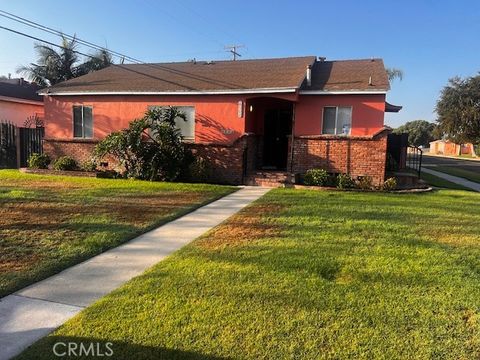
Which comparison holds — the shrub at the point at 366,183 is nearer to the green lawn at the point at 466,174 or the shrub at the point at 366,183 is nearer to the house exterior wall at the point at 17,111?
the green lawn at the point at 466,174

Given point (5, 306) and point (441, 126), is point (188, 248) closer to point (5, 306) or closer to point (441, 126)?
point (5, 306)

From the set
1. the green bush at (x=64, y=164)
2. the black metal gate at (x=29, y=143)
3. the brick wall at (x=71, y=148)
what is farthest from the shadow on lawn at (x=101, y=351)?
the black metal gate at (x=29, y=143)

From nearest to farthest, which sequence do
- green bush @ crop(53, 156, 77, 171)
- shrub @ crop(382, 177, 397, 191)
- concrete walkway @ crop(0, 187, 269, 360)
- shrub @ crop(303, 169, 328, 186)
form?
concrete walkway @ crop(0, 187, 269, 360) → shrub @ crop(382, 177, 397, 191) → shrub @ crop(303, 169, 328, 186) → green bush @ crop(53, 156, 77, 171)

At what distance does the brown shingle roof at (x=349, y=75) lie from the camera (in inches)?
497

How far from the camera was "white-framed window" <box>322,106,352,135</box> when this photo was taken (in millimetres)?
12875

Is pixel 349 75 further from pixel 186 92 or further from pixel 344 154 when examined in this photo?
pixel 186 92

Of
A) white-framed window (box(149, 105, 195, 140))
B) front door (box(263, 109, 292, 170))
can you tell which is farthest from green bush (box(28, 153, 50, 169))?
front door (box(263, 109, 292, 170))

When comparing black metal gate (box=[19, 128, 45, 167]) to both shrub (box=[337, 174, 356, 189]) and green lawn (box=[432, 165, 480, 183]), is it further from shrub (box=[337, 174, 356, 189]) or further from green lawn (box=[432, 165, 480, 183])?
green lawn (box=[432, 165, 480, 183])

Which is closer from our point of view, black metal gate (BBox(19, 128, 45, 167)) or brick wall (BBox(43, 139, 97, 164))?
brick wall (BBox(43, 139, 97, 164))

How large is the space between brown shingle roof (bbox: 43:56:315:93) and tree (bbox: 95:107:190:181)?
71.1 inches

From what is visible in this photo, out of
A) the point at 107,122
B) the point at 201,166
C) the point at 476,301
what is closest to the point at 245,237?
the point at 476,301

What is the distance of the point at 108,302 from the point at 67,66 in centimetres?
Result: 2957

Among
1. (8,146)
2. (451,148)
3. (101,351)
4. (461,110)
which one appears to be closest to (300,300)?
(101,351)

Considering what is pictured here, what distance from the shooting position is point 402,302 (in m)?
3.80
